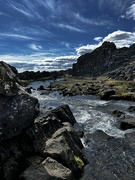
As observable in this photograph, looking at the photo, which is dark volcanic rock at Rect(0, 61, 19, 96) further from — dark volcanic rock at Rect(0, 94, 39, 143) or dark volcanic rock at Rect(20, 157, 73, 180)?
dark volcanic rock at Rect(20, 157, 73, 180)

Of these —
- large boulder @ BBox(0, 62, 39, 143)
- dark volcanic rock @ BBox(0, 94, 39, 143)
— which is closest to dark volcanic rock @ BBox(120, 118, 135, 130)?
large boulder @ BBox(0, 62, 39, 143)

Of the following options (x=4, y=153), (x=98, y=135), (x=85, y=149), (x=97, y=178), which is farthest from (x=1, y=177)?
(x=98, y=135)

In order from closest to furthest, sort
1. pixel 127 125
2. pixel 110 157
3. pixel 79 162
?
pixel 79 162
pixel 110 157
pixel 127 125

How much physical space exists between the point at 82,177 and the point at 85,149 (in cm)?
699

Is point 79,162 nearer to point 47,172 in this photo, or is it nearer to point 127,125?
point 47,172

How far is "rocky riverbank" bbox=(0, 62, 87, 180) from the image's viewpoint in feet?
56.1

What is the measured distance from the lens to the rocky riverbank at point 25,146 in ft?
56.1

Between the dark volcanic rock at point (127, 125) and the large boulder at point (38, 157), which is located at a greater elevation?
the large boulder at point (38, 157)

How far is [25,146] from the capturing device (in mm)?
19406

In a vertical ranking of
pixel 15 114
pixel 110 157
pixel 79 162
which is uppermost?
pixel 15 114

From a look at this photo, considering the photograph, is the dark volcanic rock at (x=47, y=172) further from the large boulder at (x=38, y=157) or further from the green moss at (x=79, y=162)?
the green moss at (x=79, y=162)

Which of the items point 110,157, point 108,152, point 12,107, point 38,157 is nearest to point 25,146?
point 38,157

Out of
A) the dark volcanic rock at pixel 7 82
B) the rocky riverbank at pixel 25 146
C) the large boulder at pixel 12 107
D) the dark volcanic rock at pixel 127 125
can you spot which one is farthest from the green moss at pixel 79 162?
the dark volcanic rock at pixel 127 125

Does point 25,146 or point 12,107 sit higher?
point 12,107
